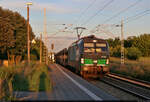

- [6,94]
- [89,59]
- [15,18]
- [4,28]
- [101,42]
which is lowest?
[6,94]

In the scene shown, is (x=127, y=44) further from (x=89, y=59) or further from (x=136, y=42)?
(x=89, y=59)

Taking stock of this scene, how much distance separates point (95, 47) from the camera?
18297 millimetres

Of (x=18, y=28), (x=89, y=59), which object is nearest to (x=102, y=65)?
(x=89, y=59)

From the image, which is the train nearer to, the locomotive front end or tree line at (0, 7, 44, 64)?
the locomotive front end

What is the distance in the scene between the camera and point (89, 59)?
17.6 meters

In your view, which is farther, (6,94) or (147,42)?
(147,42)

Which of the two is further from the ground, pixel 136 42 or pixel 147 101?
pixel 136 42

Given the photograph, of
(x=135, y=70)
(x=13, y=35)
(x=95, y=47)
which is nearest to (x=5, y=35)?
(x=13, y=35)

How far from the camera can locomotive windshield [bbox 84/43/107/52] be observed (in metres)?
18.1

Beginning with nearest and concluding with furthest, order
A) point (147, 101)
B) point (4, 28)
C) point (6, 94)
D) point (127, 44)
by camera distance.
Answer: point (6, 94), point (147, 101), point (4, 28), point (127, 44)

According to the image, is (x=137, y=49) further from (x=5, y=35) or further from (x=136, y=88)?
(x=136, y=88)

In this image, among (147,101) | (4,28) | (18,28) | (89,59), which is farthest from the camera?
(18,28)

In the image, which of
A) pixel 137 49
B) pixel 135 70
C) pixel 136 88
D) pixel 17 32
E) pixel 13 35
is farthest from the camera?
pixel 137 49

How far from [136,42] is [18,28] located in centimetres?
4028
